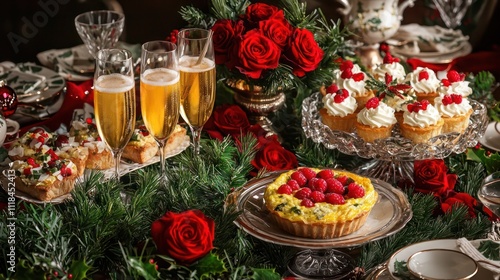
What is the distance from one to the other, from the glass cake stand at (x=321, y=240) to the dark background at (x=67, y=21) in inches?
82.0

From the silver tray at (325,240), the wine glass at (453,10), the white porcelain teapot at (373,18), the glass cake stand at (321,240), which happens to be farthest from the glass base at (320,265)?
the wine glass at (453,10)

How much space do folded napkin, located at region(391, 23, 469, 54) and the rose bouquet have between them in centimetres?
87

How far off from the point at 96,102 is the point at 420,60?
153cm

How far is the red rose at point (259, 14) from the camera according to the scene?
2.07m

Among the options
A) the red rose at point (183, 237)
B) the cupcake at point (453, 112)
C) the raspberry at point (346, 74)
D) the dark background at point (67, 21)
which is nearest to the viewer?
the red rose at point (183, 237)

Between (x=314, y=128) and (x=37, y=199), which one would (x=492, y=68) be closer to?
→ (x=314, y=128)

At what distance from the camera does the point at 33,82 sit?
245cm

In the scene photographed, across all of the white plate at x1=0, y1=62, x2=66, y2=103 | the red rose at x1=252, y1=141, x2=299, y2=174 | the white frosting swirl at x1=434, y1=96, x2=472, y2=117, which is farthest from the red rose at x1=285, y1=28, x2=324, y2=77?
the white plate at x1=0, y1=62, x2=66, y2=103

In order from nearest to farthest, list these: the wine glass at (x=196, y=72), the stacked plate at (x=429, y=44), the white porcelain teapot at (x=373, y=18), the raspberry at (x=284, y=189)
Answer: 1. the raspberry at (x=284, y=189)
2. the wine glass at (x=196, y=72)
3. the white porcelain teapot at (x=373, y=18)
4. the stacked plate at (x=429, y=44)

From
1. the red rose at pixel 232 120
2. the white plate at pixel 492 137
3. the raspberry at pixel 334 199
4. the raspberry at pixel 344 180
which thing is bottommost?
the red rose at pixel 232 120

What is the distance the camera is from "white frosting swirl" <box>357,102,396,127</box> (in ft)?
6.29

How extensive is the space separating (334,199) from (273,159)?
1.25 feet

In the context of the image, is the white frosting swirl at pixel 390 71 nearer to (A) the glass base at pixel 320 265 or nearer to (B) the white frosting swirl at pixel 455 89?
(B) the white frosting swirl at pixel 455 89

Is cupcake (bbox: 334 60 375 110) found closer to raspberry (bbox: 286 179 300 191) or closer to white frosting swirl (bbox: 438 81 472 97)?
white frosting swirl (bbox: 438 81 472 97)
